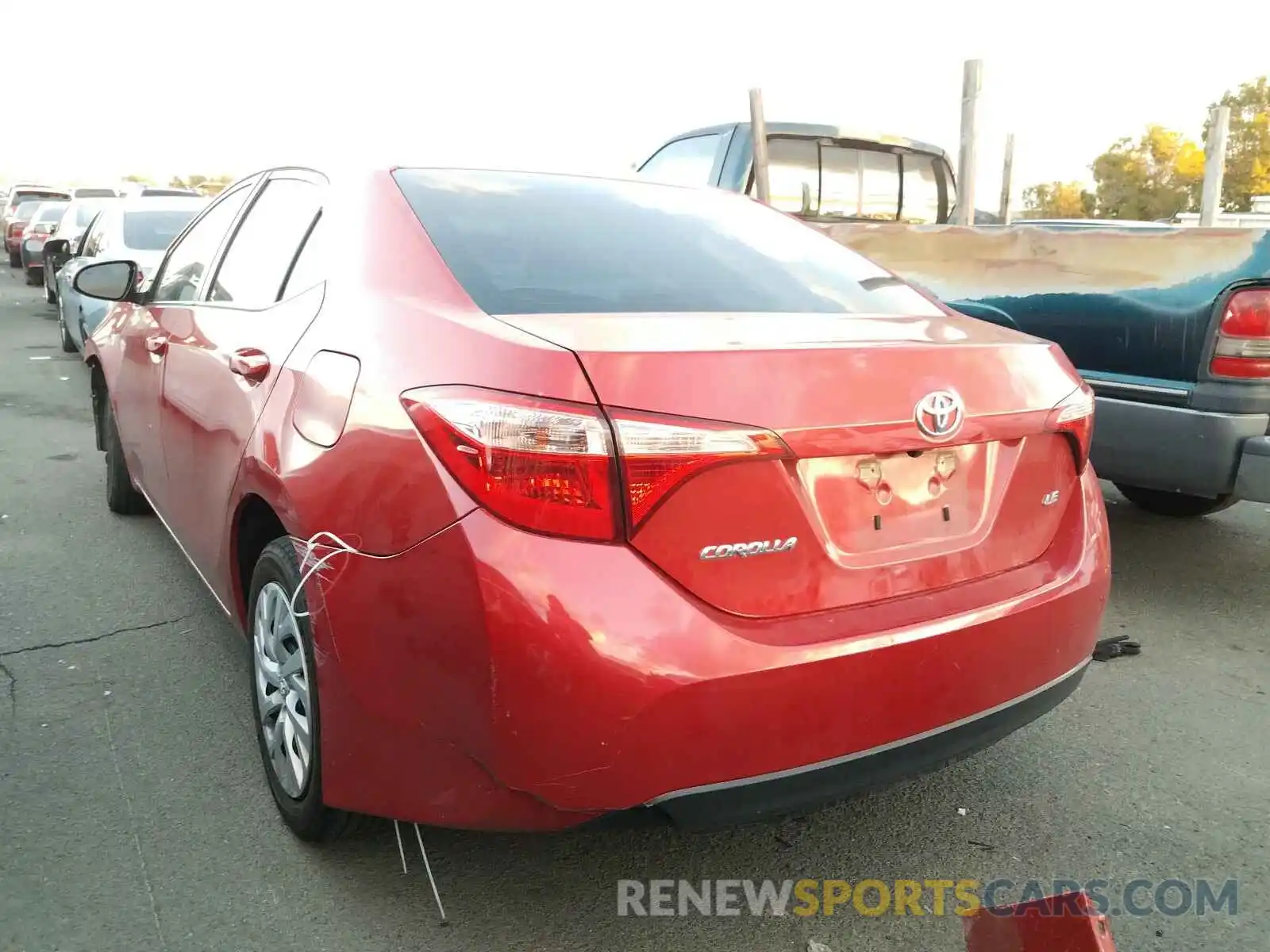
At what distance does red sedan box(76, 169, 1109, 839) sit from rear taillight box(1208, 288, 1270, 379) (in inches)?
66.5

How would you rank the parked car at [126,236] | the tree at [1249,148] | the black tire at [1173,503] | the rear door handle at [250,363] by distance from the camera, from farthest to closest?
the tree at [1249,148] < the parked car at [126,236] < the black tire at [1173,503] < the rear door handle at [250,363]

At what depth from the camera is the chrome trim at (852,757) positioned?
1932 mm

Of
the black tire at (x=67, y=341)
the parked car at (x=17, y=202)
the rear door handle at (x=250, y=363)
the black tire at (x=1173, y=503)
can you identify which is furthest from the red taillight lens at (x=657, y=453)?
the parked car at (x=17, y=202)

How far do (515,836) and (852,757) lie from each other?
0.97m

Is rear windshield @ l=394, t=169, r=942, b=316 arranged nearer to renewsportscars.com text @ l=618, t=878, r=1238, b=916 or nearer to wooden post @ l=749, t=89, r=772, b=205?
renewsportscars.com text @ l=618, t=878, r=1238, b=916

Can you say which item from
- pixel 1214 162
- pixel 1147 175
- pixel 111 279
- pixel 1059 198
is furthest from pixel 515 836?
pixel 1059 198

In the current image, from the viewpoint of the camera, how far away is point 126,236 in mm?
8812

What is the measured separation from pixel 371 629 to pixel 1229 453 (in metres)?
3.13

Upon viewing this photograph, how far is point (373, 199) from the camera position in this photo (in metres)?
2.60

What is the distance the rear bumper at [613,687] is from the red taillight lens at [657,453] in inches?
4.3

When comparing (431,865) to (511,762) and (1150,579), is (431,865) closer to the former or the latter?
(511,762)

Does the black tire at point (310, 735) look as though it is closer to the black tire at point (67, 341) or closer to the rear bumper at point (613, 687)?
the rear bumper at point (613, 687)

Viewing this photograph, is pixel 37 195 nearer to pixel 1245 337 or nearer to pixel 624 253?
pixel 624 253

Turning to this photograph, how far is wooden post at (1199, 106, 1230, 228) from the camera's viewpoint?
645 centimetres
